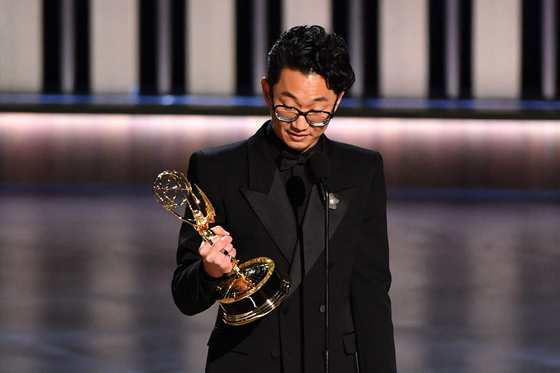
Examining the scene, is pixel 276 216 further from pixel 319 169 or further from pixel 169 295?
pixel 169 295

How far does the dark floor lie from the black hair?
2.68 metres

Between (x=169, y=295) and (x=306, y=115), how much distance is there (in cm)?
408

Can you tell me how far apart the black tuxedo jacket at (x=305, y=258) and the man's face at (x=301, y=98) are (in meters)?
0.13

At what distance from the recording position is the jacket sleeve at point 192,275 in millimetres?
1865

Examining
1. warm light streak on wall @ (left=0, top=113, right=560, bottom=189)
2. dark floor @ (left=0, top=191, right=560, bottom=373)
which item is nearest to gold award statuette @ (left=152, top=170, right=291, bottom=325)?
dark floor @ (left=0, top=191, right=560, bottom=373)

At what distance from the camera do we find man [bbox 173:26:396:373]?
6.46 feet

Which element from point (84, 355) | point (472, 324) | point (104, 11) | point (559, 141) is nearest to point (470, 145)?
point (559, 141)

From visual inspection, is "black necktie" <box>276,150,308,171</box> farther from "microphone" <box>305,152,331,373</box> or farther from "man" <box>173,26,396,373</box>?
"microphone" <box>305,152,331,373</box>

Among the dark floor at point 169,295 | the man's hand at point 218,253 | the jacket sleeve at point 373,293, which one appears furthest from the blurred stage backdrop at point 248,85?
the man's hand at point 218,253

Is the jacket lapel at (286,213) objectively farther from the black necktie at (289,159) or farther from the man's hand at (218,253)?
the man's hand at (218,253)

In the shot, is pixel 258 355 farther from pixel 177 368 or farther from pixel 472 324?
pixel 472 324

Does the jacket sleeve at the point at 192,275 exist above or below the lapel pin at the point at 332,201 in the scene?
below

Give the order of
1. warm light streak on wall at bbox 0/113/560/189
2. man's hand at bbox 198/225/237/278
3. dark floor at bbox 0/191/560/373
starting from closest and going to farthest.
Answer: man's hand at bbox 198/225/237/278
dark floor at bbox 0/191/560/373
warm light streak on wall at bbox 0/113/560/189

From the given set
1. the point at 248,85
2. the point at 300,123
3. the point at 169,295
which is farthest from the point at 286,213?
the point at 248,85
